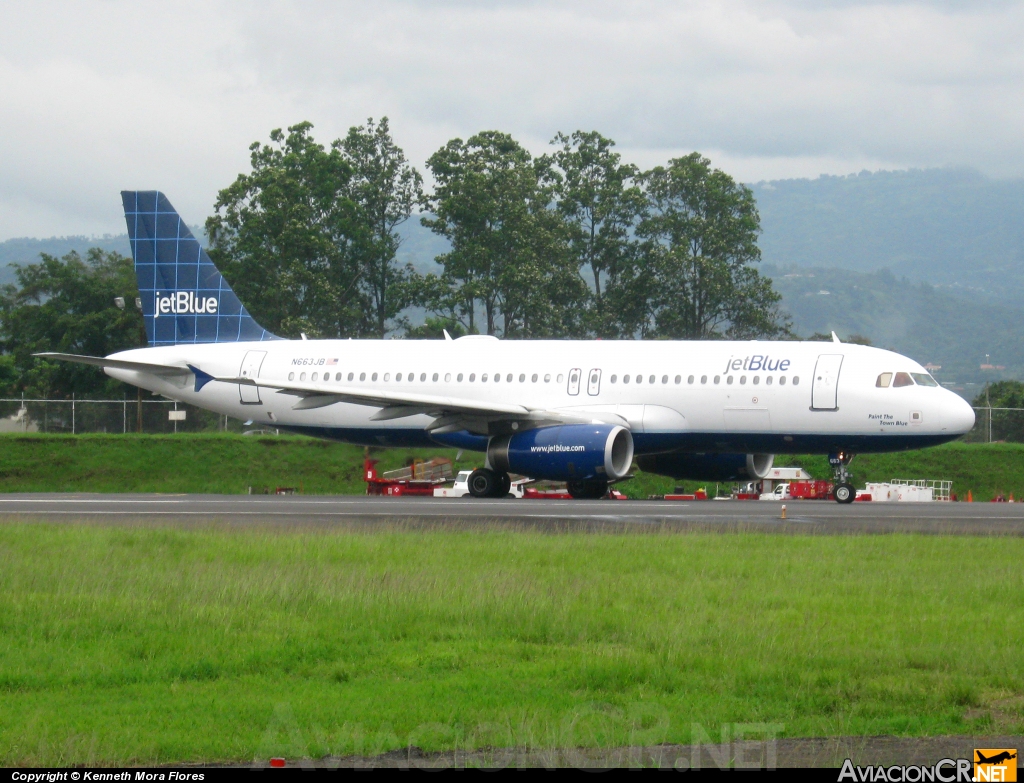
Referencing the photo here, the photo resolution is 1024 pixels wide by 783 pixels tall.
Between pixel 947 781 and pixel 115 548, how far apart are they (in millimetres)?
11659

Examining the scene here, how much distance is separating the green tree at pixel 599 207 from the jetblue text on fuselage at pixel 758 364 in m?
41.6

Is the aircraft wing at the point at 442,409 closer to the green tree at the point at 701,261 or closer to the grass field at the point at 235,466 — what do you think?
the grass field at the point at 235,466

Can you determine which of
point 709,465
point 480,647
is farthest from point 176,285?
point 480,647

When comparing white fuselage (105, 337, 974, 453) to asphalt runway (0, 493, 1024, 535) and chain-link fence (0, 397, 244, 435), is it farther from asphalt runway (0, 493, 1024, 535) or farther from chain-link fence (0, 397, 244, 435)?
chain-link fence (0, 397, 244, 435)

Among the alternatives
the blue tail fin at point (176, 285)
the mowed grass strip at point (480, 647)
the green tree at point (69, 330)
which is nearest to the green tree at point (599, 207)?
the green tree at point (69, 330)

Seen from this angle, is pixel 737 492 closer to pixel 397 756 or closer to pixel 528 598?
pixel 528 598

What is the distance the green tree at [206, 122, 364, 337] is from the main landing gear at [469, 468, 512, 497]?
3106 centimetres

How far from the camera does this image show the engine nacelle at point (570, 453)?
26.1m

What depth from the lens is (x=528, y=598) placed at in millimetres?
11570

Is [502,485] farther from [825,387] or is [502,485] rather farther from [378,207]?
[378,207]

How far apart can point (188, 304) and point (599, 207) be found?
41123 millimetres

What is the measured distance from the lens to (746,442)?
27.9 meters

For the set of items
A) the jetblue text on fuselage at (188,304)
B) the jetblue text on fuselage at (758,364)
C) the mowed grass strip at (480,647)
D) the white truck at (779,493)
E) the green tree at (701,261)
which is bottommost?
the white truck at (779,493)

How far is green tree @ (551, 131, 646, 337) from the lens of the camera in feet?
235
